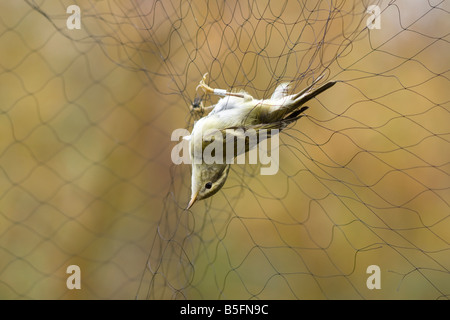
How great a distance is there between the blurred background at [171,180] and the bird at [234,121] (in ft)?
2.54

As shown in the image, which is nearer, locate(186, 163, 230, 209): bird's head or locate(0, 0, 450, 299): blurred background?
locate(186, 163, 230, 209): bird's head

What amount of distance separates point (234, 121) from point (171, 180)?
36.7 inches

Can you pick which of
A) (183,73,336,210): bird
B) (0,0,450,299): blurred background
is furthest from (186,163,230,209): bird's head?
(0,0,450,299): blurred background

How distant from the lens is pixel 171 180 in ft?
6.18

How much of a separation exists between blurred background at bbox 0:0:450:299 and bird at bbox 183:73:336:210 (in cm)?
77

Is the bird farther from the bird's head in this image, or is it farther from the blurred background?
the blurred background

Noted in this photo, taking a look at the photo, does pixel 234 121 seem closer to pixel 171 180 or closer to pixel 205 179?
pixel 205 179

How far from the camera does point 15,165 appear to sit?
2047mm

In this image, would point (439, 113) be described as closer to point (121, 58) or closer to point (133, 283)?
point (121, 58)

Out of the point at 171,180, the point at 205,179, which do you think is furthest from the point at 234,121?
the point at 171,180

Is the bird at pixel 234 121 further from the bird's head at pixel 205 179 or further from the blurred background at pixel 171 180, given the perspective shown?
the blurred background at pixel 171 180

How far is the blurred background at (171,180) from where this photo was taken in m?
1.92

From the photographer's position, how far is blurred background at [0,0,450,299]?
192cm

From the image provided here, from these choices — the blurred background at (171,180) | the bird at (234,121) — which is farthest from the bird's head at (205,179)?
the blurred background at (171,180)
